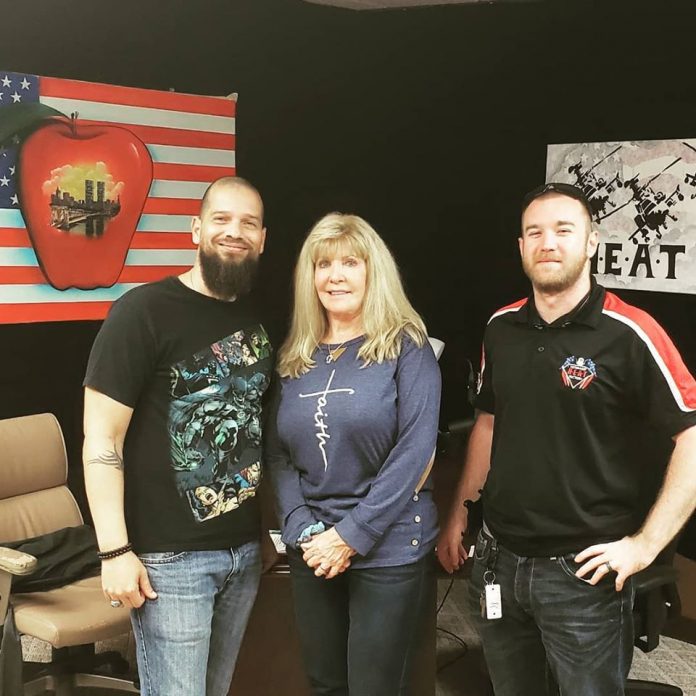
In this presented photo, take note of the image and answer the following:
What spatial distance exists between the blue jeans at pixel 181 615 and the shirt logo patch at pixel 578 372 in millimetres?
822

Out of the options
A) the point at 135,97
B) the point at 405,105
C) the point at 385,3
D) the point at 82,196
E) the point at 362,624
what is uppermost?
the point at 385,3

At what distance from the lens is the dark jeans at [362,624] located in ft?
5.30

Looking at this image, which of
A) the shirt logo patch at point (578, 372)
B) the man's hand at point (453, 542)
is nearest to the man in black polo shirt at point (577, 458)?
the shirt logo patch at point (578, 372)

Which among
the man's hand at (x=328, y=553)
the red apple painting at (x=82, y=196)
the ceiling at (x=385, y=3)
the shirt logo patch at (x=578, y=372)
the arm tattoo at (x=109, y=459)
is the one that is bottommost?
the man's hand at (x=328, y=553)

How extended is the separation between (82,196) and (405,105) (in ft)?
5.16

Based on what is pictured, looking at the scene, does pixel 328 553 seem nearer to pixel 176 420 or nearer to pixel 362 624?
pixel 362 624

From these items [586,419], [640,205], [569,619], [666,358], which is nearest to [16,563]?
[569,619]

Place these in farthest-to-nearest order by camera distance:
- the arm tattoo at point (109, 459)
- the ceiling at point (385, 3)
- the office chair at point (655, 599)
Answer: the ceiling at point (385, 3) < the office chair at point (655, 599) < the arm tattoo at point (109, 459)

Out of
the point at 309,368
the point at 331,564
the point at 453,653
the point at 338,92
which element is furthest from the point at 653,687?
the point at 338,92

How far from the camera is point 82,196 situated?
2.97m

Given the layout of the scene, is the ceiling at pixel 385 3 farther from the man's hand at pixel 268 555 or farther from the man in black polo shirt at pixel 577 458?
the man's hand at pixel 268 555

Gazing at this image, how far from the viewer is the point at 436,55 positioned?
3.50 m

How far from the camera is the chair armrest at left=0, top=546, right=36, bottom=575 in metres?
2.10

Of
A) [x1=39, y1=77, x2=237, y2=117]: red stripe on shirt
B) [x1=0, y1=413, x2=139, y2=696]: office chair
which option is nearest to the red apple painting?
Answer: [x1=39, y1=77, x2=237, y2=117]: red stripe on shirt
